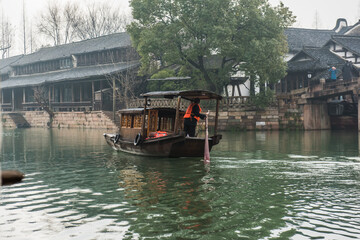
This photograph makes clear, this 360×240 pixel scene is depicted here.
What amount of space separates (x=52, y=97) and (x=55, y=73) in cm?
415

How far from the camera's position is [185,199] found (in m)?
7.77

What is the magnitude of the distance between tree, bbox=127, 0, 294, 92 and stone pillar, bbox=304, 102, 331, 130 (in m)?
2.98

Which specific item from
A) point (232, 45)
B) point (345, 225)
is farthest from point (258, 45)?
point (345, 225)

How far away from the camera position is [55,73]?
148 ft

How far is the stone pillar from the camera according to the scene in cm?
2856

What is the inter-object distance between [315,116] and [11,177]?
21928mm

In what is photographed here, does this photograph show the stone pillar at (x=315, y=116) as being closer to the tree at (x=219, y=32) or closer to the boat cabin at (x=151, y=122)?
the tree at (x=219, y=32)

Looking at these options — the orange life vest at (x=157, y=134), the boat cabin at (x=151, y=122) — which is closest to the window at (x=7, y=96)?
the boat cabin at (x=151, y=122)

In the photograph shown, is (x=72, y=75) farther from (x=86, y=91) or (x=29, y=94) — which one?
(x=29, y=94)

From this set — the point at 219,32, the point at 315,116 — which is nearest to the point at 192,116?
the point at 219,32

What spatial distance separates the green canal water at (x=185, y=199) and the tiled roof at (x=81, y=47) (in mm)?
27794

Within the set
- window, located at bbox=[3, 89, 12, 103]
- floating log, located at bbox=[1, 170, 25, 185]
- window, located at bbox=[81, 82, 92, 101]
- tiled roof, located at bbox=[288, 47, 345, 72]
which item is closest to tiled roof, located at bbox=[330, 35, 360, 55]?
tiled roof, located at bbox=[288, 47, 345, 72]

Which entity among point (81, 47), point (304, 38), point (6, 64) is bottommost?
point (304, 38)

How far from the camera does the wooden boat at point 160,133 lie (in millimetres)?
13016
